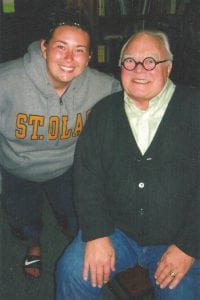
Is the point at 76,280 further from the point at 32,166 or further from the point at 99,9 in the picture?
the point at 99,9

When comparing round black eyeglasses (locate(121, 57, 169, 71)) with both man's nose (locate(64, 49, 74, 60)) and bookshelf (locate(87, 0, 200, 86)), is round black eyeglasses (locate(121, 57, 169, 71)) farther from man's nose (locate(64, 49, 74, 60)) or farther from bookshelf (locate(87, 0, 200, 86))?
bookshelf (locate(87, 0, 200, 86))

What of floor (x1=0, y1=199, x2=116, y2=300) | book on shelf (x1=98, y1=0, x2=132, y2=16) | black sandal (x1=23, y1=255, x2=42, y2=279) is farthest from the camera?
book on shelf (x1=98, y1=0, x2=132, y2=16)

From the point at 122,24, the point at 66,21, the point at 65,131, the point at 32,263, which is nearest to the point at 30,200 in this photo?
the point at 32,263

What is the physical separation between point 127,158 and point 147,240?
33 centimetres

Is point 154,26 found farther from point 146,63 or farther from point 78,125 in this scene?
point 146,63

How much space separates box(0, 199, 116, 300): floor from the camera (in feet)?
6.12

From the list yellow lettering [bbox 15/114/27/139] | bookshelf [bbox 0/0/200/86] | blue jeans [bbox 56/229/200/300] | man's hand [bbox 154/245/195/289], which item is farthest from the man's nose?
bookshelf [bbox 0/0/200/86]

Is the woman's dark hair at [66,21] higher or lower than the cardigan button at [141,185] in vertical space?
higher

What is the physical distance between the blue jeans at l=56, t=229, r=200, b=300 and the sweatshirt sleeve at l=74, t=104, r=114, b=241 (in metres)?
0.07

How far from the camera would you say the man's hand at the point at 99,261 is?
1.35 m

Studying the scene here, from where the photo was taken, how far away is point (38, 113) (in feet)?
5.49

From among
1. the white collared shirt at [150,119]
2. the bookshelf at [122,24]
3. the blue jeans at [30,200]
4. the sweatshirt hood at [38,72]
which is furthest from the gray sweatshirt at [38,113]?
the bookshelf at [122,24]

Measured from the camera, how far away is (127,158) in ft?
4.62

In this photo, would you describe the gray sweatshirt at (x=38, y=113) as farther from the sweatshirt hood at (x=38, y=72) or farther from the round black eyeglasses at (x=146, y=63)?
the round black eyeglasses at (x=146, y=63)
